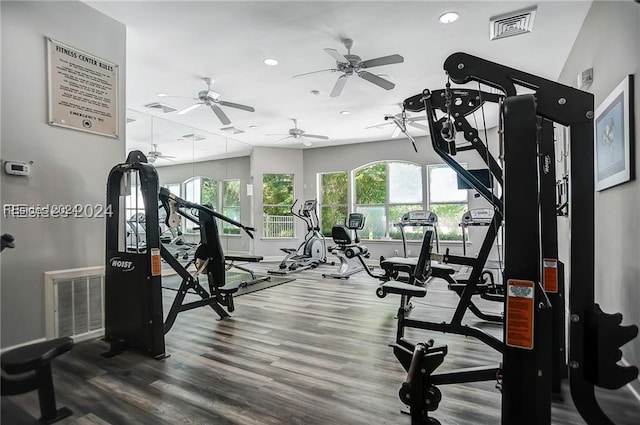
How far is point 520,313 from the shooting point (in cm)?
121

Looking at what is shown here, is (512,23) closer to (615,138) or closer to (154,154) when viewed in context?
(615,138)

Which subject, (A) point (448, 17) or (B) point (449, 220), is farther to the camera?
Answer: (B) point (449, 220)

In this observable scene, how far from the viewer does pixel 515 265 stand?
123cm

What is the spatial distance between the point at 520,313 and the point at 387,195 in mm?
6776

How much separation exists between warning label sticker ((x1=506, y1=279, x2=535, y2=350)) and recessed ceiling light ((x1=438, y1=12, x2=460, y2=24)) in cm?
274

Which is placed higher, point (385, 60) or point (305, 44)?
point (305, 44)

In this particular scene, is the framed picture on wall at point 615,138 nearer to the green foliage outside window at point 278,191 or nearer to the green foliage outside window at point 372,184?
the green foliage outside window at point 372,184

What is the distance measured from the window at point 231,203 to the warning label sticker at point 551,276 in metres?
6.64

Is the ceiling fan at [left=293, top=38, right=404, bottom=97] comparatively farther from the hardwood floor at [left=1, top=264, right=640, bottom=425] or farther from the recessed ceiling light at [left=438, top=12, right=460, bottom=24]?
the hardwood floor at [left=1, top=264, right=640, bottom=425]

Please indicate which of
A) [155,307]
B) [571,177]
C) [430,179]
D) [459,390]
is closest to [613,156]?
[571,177]

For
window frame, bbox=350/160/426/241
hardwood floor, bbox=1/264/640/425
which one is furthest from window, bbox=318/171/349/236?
hardwood floor, bbox=1/264/640/425

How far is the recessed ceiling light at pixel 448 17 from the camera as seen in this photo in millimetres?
2947

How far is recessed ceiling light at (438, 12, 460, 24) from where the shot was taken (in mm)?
2947

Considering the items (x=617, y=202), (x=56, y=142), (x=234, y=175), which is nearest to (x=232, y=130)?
(x=234, y=175)
